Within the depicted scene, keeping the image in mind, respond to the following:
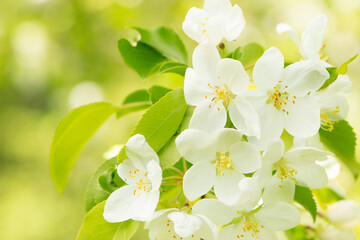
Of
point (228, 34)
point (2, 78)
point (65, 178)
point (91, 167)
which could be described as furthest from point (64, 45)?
point (228, 34)

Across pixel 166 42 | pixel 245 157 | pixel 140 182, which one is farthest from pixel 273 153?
pixel 166 42

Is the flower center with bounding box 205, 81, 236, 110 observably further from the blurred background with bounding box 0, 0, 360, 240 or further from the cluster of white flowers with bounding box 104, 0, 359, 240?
the blurred background with bounding box 0, 0, 360, 240

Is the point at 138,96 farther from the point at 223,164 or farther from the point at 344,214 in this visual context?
the point at 344,214

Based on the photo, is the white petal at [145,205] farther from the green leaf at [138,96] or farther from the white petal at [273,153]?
the green leaf at [138,96]

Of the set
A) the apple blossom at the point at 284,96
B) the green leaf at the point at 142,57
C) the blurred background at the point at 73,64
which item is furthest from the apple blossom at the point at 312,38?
the blurred background at the point at 73,64

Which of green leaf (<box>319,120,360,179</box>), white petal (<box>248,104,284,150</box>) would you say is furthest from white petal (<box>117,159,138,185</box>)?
green leaf (<box>319,120,360,179</box>)

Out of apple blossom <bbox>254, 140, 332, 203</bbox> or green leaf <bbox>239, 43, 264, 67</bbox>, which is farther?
green leaf <bbox>239, 43, 264, 67</bbox>
